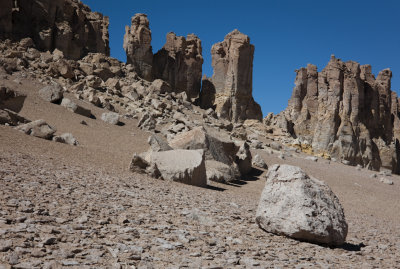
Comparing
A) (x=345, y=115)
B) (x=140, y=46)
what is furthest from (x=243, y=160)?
(x=345, y=115)

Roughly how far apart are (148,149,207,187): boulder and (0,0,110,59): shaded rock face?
24.1 m

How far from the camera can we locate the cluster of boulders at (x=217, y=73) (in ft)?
136

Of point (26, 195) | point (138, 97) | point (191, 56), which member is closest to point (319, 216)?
point (26, 195)

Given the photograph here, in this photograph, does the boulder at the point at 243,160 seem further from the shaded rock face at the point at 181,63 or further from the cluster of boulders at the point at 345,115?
the cluster of boulders at the point at 345,115

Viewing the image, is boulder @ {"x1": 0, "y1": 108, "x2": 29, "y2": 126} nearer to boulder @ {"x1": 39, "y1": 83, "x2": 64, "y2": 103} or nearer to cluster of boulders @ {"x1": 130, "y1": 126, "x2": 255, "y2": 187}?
cluster of boulders @ {"x1": 130, "y1": 126, "x2": 255, "y2": 187}

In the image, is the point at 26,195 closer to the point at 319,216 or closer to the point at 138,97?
the point at 319,216

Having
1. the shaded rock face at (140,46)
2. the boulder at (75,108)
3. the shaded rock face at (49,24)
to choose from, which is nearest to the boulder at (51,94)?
the boulder at (75,108)

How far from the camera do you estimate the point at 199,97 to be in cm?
4438

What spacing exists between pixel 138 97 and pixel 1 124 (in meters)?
17.5

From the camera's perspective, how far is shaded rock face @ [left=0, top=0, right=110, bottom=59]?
87.4 ft

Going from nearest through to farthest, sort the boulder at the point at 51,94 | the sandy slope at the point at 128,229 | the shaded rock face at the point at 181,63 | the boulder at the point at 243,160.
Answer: the sandy slope at the point at 128,229 < the boulder at the point at 243,160 < the boulder at the point at 51,94 < the shaded rock face at the point at 181,63

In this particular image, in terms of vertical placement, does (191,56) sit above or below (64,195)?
above

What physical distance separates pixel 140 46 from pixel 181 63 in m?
6.68

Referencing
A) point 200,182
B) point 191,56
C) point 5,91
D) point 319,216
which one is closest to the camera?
point 319,216
